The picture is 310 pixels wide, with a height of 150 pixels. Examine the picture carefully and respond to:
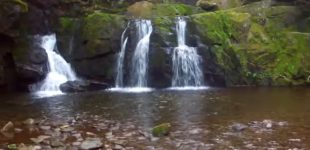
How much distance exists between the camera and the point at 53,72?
79.8ft

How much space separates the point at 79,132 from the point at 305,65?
15425 millimetres

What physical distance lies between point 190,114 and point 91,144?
5.00 metres

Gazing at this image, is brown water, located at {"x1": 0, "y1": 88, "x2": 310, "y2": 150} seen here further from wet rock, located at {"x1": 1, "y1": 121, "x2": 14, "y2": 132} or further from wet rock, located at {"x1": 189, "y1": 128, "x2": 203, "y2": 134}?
wet rock, located at {"x1": 1, "y1": 121, "x2": 14, "y2": 132}

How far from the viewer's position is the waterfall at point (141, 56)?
2459cm

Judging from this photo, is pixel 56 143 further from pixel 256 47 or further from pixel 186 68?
pixel 256 47

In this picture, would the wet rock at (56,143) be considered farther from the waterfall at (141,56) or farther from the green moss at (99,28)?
the green moss at (99,28)

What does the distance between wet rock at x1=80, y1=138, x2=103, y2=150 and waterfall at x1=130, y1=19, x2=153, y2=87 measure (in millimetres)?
12385

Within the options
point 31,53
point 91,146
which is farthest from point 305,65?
point 91,146

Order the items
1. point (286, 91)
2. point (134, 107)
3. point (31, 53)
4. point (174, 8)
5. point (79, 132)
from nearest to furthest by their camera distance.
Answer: point (79, 132) → point (134, 107) → point (286, 91) → point (31, 53) → point (174, 8)

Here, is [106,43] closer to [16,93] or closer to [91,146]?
[16,93]

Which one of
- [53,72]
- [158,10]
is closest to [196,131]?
[53,72]

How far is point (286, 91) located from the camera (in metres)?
21.9

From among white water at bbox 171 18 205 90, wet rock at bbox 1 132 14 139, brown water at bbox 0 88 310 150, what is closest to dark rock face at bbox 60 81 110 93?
brown water at bbox 0 88 310 150

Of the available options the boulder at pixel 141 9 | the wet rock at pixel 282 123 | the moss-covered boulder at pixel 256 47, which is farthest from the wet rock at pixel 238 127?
the boulder at pixel 141 9
